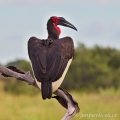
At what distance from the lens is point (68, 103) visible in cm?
402

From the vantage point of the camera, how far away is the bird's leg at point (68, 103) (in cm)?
392

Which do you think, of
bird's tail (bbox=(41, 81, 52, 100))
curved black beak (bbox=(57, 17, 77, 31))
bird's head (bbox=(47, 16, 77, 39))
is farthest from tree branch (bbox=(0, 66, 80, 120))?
curved black beak (bbox=(57, 17, 77, 31))

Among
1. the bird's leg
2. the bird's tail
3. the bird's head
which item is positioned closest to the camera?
the bird's leg

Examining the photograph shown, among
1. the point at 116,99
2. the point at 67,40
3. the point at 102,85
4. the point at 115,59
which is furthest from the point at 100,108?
the point at 115,59

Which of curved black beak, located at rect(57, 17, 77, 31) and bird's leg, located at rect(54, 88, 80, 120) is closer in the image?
bird's leg, located at rect(54, 88, 80, 120)

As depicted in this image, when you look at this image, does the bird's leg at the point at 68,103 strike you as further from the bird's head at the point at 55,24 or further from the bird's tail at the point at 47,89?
the bird's head at the point at 55,24

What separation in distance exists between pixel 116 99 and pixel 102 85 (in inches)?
340

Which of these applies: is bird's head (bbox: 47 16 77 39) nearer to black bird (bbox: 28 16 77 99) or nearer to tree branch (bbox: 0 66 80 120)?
black bird (bbox: 28 16 77 99)

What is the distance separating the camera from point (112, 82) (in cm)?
2414

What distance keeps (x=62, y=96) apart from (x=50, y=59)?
1.20 ft

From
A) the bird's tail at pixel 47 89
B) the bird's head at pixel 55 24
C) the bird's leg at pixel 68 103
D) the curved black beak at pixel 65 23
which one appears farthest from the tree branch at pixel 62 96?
the curved black beak at pixel 65 23

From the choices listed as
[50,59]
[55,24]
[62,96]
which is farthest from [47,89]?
[55,24]

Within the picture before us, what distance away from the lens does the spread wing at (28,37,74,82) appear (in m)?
4.09

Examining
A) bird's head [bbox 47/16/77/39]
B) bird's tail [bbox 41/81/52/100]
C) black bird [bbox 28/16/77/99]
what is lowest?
bird's tail [bbox 41/81/52/100]
